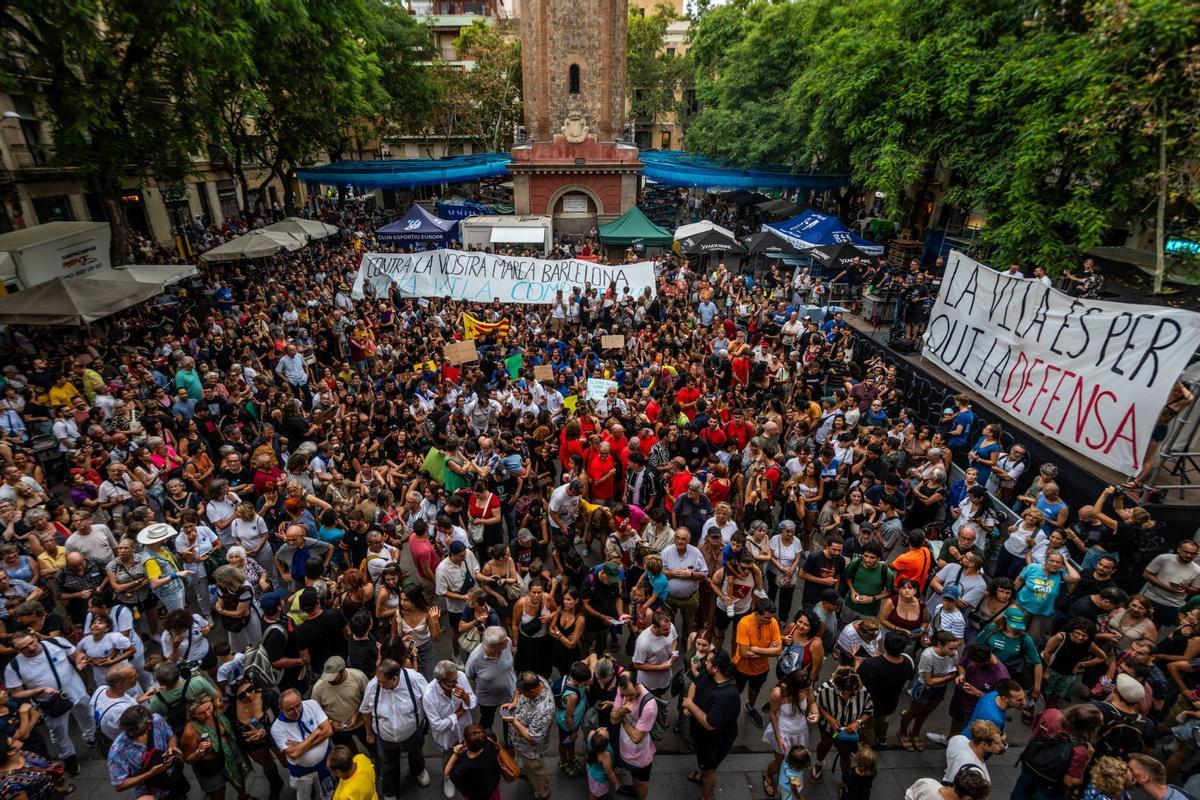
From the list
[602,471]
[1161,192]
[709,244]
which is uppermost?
[1161,192]

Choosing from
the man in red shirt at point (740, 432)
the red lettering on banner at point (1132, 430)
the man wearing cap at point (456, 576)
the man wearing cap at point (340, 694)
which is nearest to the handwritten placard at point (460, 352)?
the man in red shirt at point (740, 432)

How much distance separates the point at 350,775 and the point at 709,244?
795 inches

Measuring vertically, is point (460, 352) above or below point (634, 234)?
below

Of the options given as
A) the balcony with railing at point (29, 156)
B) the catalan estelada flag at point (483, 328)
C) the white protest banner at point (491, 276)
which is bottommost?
the catalan estelada flag at point (483, 328)

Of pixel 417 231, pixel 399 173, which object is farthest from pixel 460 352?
pixel 399 173

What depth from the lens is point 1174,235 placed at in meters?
11.5

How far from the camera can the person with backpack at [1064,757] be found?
4.32m

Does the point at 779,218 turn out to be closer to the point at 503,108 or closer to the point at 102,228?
the point at 503,108

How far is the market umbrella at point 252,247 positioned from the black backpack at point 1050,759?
21.5 meters

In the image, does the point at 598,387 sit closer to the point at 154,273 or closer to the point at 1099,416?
the point at 1099,416

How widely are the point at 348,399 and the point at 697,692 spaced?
7.78 metres

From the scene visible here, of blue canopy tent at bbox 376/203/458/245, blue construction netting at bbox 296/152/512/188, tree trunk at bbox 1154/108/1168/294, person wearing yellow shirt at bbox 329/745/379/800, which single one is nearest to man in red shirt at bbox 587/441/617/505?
person wearing yellow shirt at bbox 329/745/379/800

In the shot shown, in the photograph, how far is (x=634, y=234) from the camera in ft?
74.3

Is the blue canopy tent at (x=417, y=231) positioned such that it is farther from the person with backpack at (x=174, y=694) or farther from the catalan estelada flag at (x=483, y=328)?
the person with backpack at (x=174, y=694)
